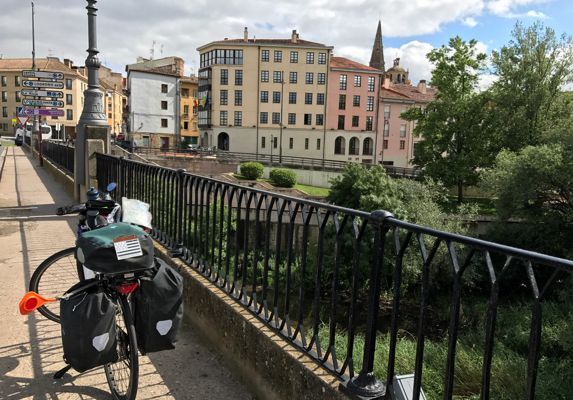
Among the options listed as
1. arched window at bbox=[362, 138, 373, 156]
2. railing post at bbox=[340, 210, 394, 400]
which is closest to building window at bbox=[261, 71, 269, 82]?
arched window at bbox=[362, 138, 373, 156]

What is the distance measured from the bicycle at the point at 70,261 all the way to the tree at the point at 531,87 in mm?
38601

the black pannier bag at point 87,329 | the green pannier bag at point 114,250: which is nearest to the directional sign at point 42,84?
the green pannier bag at point 114,250

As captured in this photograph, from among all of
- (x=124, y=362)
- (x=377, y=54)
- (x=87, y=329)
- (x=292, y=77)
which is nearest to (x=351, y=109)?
(x=292, y=77)

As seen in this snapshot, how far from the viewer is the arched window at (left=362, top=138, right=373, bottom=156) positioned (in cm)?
7335

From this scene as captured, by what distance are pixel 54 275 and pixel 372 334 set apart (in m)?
2.93

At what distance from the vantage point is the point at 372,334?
2.54m

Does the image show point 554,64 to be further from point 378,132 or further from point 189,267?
point 189,267

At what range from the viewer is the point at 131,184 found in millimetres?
7332

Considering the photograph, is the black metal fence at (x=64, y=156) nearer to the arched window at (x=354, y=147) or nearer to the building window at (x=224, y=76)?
the building window at (x=224, y=76)

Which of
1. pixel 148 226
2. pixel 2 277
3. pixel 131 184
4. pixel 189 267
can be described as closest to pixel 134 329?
pixel 148 226

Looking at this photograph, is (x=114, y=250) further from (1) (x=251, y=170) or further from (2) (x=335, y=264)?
(1) (x=251, y=170)

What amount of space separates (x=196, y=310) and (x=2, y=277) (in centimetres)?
272

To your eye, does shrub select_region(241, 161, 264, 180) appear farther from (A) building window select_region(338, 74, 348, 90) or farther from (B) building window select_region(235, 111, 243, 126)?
(A) building window select_region(338, 74, 348, 90)

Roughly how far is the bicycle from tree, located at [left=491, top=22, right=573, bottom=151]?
3860cm
